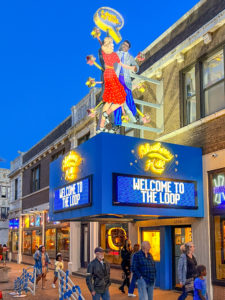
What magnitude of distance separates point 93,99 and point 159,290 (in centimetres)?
1068

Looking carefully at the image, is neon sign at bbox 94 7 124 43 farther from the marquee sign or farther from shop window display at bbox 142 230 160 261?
shop window display at bbox 142 230 160 261

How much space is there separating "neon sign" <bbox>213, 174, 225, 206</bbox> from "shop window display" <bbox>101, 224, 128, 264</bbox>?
5486mm

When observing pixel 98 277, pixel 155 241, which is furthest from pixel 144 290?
pixel 155 241

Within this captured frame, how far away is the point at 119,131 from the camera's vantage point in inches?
722

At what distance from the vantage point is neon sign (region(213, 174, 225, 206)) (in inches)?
472

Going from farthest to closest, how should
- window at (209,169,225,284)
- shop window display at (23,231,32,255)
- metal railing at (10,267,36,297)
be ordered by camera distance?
shop window display at (23,231,32,255) → metal railing at (10,267,36,297) → window at (209,169,225,284)

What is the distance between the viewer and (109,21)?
46.6ft

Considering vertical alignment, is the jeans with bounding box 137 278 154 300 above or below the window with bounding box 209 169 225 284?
below

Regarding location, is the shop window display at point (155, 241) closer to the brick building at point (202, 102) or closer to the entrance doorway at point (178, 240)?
the entrance doorway at point (178, 240)

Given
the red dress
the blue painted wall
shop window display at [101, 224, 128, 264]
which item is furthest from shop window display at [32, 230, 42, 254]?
the red dress

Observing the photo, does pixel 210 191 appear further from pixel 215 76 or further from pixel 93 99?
pixel 93 99

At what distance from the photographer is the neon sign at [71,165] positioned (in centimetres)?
1330

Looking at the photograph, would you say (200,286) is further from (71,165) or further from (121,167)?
(71,165)

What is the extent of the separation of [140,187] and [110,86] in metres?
3.69
